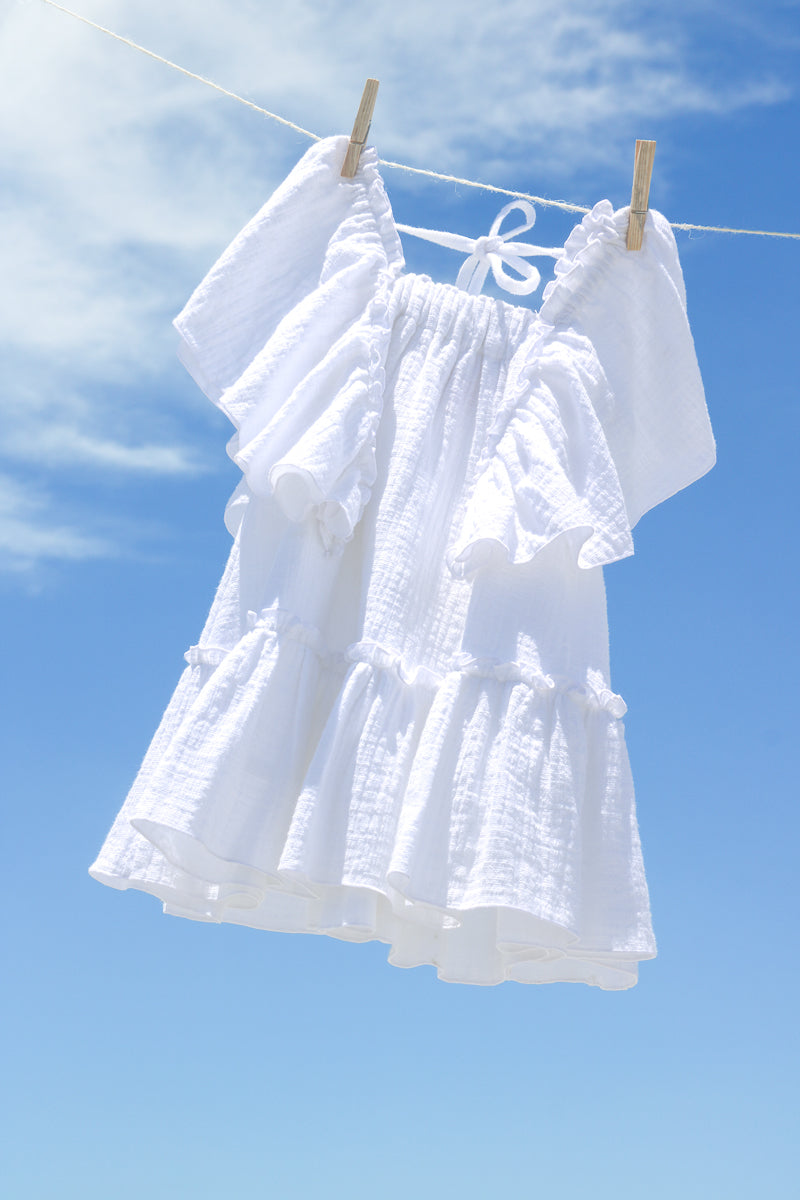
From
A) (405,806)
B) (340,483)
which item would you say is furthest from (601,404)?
(405,806)

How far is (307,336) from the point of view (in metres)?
1.53

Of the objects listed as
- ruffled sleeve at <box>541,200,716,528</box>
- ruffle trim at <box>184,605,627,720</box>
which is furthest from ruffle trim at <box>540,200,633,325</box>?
ruffle trim at <box>184,605,627,720</box>

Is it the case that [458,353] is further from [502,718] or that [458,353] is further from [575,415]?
[502,718]

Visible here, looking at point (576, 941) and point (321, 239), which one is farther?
point (321, 239)

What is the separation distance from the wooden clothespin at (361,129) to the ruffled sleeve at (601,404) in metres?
0.29

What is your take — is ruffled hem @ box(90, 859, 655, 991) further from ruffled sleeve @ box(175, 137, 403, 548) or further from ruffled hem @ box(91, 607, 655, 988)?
ruffled sleeve @ box(175, 137, 403, 548)

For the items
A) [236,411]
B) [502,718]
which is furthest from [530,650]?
[236,411]

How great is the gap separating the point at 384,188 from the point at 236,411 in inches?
14.5

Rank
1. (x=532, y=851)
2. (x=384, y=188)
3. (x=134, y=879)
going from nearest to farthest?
(x=532, y=851), (x=134, y=879), (x=384, y=188)

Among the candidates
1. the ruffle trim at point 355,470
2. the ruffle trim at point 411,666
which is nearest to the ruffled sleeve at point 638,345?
the ruffle trim at point 355,470

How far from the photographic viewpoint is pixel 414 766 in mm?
1318

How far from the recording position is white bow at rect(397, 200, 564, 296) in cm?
169

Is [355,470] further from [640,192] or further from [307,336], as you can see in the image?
[640,192]

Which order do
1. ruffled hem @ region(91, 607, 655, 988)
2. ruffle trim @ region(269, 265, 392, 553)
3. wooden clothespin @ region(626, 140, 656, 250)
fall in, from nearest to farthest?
ruffled hem @ region(91, 607, 655, 988) → ruffle trim @ region(269, 265, 392, 553) → wooden clothespin @ region(626, 140, 656, 250)
